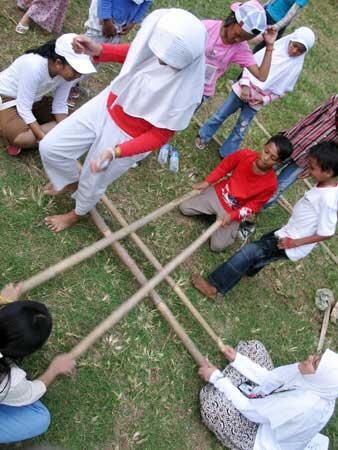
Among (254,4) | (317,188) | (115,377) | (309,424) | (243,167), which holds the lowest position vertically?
(115,377)

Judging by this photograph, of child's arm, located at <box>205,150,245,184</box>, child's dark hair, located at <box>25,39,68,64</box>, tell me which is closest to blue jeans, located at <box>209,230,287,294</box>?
child's arm, located at <box>205,150,245,184</box>

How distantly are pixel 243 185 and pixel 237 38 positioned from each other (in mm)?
1343

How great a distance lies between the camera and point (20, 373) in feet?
8.68

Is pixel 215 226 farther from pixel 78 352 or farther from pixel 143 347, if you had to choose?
pixel 78 352

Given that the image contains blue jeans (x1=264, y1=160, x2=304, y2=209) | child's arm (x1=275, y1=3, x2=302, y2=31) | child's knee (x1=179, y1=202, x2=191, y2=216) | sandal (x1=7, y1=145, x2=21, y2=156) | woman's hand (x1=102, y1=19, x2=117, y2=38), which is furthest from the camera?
child's arm (x1=275, y1=3, x2=302, y2=31)

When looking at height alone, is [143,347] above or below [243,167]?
below

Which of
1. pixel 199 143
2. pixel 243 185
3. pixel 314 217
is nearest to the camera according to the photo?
pixel 314 217

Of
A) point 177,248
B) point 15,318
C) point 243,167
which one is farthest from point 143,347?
point 243,167

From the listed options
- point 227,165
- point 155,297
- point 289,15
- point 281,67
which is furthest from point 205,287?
point 289,15

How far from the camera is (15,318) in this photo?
101 inches

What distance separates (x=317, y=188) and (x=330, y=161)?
0.81 feet

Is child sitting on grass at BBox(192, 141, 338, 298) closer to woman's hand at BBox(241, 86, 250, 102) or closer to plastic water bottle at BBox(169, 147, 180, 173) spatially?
woman's hand at BBox(241, 86, 250, 102)

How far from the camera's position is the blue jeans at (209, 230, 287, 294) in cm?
429

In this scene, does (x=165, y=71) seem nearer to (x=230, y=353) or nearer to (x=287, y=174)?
(x=230, y=353)
